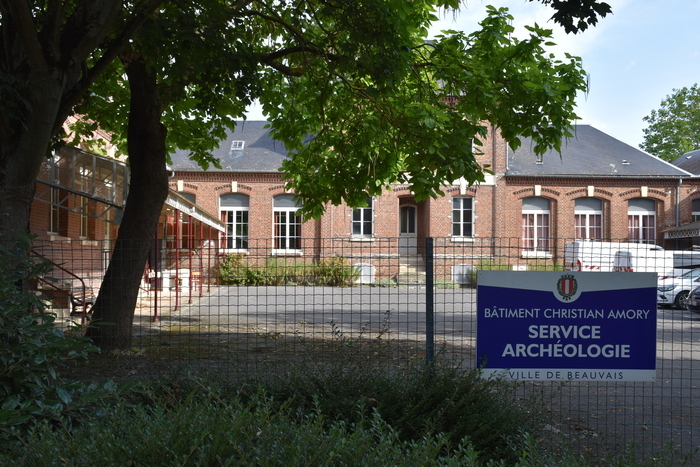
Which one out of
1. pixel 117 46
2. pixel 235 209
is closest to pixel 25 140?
pixel 117 46

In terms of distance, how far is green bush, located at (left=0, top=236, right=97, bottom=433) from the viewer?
4375 mm

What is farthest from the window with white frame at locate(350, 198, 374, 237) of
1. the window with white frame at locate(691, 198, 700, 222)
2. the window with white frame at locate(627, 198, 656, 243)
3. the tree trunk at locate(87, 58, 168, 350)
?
the tree trunk at locate(87, 58, 168, 350)

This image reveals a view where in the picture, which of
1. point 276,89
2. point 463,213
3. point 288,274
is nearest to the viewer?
point 288,274

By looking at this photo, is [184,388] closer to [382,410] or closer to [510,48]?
[382,410]

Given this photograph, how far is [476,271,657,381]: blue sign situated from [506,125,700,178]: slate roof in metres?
28.6

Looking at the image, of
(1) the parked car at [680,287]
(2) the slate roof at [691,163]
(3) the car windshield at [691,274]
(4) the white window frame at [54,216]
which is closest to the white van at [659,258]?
(3) the car windshield at [691,274]

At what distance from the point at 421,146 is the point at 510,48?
77.2 inches

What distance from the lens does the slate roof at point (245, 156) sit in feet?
111

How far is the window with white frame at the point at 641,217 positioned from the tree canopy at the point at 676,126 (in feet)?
64.9

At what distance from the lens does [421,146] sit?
10148mm

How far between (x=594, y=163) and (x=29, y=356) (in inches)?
1325

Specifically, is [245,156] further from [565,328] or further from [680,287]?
[565,328]

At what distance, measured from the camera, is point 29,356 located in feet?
14.8

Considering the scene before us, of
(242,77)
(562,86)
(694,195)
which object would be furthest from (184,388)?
(694,195)
